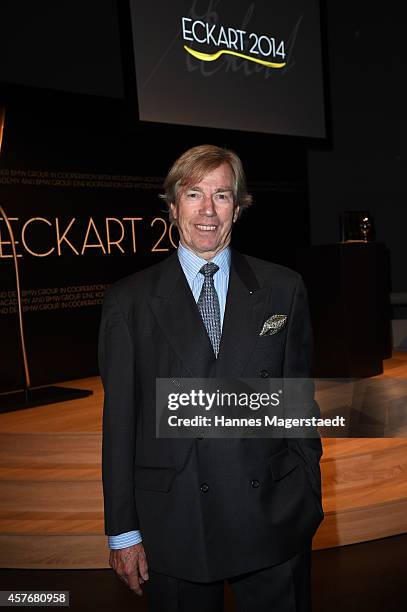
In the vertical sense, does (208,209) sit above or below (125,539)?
above

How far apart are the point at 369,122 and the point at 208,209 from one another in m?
5.97

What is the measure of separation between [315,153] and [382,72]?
3.13 ft

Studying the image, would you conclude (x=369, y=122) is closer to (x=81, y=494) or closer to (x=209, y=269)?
(x=81, y=494)

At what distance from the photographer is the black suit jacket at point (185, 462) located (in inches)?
65.2

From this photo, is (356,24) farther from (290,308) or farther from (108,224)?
(290,308)

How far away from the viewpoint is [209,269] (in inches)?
69.2

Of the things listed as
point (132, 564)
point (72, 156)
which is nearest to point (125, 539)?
point (132, 564)

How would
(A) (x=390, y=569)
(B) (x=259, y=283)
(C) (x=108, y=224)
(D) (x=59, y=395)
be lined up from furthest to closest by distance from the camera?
(C) (x=108, y=224) < (D) (x=59, y=395) < (A) (x=390, y=569) < (B) (x=259, y=283)

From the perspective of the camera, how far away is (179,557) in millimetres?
1659

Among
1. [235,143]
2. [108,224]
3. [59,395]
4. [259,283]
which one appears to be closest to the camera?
[259,283]

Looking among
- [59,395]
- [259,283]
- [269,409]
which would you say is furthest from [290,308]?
[59,395]

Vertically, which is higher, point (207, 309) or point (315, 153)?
point (315, 153)
